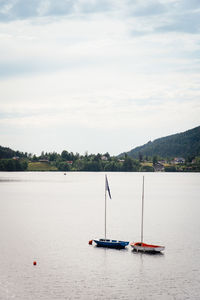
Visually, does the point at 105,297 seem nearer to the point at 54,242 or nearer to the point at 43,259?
the point at 43,259

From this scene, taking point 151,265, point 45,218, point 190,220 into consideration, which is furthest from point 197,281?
point 45,218

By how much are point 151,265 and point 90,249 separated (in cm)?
1651

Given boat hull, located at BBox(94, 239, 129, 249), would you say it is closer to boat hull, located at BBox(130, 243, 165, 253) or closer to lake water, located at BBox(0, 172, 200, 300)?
lake water, located at BBox(0, 172, 200, 300)

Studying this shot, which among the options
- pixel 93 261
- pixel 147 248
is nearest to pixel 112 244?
pixel 147 248

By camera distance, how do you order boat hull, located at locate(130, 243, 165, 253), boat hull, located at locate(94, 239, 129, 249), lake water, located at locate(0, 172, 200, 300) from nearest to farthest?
lake water, located at locate(0, 172, 200, 300) → boat hull, located at locate(130, 243, 165, 253) → boat hull, located at locate(94, 239, 129, 249)

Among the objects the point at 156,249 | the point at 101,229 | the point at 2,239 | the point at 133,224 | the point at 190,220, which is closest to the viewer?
the point at 156,249

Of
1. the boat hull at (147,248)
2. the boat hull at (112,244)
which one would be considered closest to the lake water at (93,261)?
the boat hull at (112,244)

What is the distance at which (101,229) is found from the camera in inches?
4274

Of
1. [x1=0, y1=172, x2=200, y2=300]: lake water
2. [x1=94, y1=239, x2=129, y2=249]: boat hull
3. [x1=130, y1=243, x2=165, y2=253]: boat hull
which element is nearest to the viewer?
[x1=0, y1=172, x2=200, y2=300]: lake water

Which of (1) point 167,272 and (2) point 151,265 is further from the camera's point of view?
(2) point 151,265

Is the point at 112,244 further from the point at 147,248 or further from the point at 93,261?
the point at 93,261

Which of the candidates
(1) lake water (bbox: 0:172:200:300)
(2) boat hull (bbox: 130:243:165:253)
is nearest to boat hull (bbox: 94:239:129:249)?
(1) lake water (bbox: 0:172:200:300)

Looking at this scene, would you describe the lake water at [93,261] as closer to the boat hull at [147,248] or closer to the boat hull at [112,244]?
the boat hull at [112,244]

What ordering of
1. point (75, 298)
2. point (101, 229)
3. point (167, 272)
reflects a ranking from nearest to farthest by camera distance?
point (75, 298) < point (167, 272) < point (101, 229)
